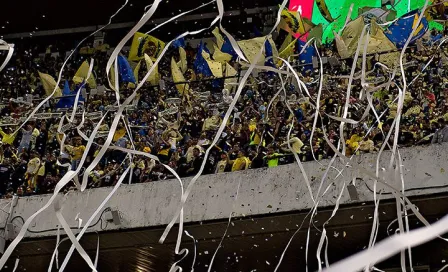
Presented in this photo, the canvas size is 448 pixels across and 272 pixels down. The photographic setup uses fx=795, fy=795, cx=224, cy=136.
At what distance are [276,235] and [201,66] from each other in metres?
3.11

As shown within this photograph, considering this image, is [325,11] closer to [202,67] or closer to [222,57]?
[202,67]

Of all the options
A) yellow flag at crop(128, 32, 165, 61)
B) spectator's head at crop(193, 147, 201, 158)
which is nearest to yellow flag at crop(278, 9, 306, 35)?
yellow flag at crop(128, 32, 165, 61)

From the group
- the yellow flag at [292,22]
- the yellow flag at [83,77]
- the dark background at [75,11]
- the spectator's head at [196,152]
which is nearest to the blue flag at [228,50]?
the yellow flag at [292,22]

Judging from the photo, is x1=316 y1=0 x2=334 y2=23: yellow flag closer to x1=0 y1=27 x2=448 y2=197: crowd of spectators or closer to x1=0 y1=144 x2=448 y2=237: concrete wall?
x1=0 y1=27 x2=448 y2=197: crowd of spectators

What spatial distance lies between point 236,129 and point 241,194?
2.89 feet

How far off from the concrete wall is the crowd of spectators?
248mm

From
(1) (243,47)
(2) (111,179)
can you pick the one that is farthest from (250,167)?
(1) (243,47)

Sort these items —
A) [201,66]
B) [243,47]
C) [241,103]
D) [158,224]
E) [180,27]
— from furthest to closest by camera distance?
[180,27] < [201,66] < [243,47] < [241,103] < [158,224]

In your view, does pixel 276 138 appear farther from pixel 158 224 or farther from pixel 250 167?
pixel 158 224

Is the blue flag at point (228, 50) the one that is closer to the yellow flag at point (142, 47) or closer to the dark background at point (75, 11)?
the yellow flag at point (142, 47)

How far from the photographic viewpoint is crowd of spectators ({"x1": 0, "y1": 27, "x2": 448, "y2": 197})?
589 cm

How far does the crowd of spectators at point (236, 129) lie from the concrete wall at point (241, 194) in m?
0.25

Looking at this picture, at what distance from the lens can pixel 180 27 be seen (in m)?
13.3

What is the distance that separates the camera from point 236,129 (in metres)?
6.41
